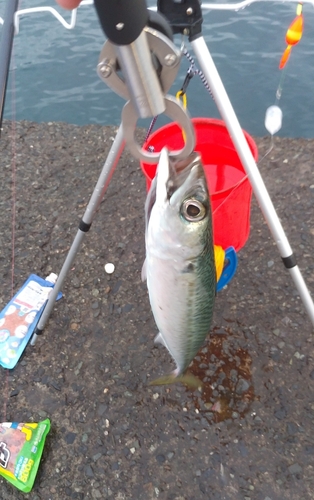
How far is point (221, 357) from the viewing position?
251cm

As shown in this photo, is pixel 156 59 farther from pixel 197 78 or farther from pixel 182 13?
pixel 197 78

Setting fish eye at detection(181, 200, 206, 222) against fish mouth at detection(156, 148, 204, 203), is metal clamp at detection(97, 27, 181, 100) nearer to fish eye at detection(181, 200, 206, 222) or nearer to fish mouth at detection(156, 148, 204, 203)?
fish mouth at detection(156, 148, 204, 203)

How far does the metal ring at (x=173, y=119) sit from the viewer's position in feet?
4.27

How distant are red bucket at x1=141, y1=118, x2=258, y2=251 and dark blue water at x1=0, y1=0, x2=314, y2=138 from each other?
295 centimetres

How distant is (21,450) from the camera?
218 centimetres

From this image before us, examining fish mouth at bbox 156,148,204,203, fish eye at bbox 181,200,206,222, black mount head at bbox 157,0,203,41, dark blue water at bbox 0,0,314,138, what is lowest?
dark blue water at bbox 0,0,314,138

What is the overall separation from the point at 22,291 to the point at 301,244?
2.14 m

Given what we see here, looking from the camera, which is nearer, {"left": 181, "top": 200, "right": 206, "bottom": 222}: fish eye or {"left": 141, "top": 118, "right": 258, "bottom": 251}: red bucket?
{"left": 181, "top": 200, "right": 206, "bottom": 222}: fish eye

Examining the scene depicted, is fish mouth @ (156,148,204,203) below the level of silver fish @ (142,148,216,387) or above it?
above

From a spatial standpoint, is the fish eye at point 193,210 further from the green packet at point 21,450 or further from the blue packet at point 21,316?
the blue packet at point 21,316

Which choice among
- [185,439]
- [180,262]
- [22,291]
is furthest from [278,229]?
[22,291]

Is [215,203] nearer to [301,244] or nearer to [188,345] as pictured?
[188,345]

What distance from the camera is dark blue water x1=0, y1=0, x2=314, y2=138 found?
18.2ft

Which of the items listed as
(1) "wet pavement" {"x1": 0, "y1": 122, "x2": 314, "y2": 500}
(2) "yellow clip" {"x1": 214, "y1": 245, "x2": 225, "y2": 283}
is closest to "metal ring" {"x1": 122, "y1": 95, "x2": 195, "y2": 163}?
(2) "yellow clip" {"x1": 214, "y1": 245, "x2": 225, "y2": 283}
